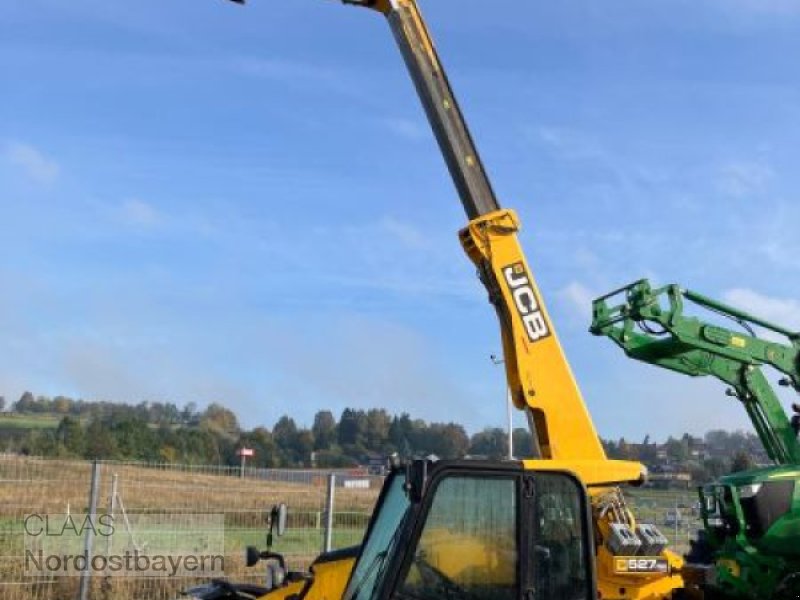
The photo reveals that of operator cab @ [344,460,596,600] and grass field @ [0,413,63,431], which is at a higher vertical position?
grass field @ [0,413,63,431]

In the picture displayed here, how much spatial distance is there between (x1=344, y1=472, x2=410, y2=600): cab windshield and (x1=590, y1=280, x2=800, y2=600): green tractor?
12.3 ft

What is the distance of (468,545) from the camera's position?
16.9 ft

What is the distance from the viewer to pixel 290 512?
49.0 ft

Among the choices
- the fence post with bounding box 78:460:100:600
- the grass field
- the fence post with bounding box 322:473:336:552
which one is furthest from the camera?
the grass field

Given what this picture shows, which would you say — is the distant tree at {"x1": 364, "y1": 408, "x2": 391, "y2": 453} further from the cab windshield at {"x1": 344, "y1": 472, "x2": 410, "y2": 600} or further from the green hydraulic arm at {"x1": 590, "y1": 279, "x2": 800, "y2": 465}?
the cab windshield at {"x1": 344, "y1": 472, "x2": 410, "y2": 600}

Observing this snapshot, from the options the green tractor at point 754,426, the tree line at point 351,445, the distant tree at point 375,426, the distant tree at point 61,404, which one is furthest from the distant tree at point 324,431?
the distant tree at point 61,404

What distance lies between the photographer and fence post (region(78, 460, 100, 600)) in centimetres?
1230

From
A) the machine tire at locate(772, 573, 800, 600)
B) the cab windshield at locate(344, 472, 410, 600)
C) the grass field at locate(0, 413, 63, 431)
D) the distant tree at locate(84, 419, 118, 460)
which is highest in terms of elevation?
the grass field at locate(0, 413, 63, 431)

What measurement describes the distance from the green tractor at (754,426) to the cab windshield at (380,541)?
12.3 ft

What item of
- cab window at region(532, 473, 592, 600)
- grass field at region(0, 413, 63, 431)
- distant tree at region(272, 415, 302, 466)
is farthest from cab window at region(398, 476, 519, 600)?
grass field at region(0, 413, 63, 431)

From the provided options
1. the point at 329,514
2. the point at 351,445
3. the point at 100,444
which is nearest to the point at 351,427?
the point at 351,445

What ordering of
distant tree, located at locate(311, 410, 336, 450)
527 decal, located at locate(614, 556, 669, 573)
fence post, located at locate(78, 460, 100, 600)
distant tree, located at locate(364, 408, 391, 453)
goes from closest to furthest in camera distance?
1. 527 decal, located at locate(614, 556, 669, 573)
2. fence post, located at locate(78, 460, 100, 600)
3. distant tree, located at locate(364, 408, 391, 453)
4. distant tree, located at locate(311, 410, 336, 450)

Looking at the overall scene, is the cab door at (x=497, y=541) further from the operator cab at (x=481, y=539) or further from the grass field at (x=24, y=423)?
the grass field at (x=24, y=423)

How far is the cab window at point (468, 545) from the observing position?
16.4ft
